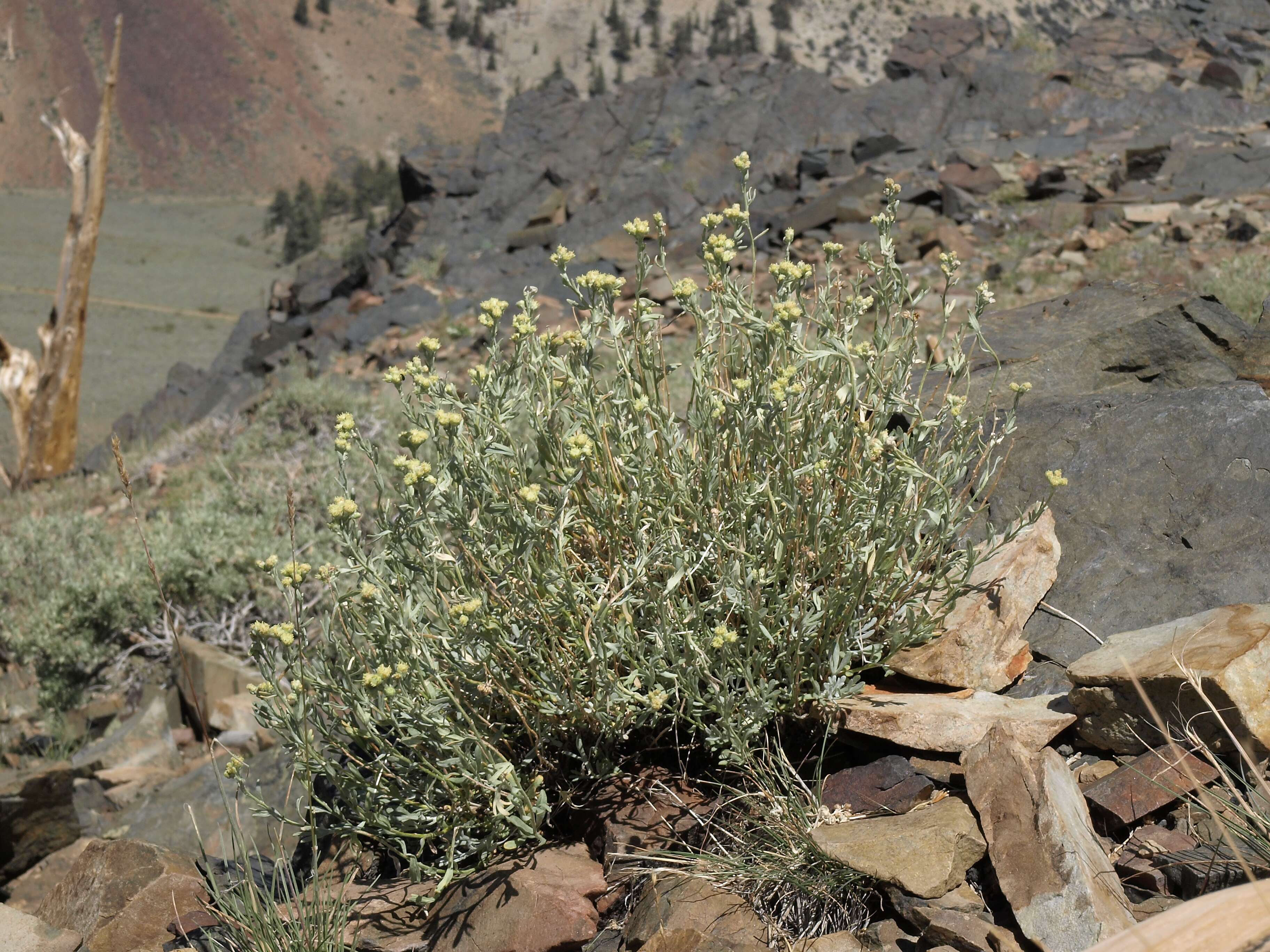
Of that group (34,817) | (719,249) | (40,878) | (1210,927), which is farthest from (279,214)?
(1210,927)

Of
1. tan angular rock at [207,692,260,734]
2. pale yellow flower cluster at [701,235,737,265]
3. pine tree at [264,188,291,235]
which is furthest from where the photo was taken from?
pine tree at [264,188,291,235]

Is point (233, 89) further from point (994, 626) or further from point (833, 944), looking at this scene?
point (833, 944)

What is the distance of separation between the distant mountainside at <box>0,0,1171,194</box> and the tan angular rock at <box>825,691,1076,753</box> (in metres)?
41.9

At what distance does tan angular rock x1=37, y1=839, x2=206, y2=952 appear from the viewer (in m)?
2.58

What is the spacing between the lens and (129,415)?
1275cm

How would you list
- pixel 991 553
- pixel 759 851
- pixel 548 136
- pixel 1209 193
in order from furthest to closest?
pixel 548 136 → pixel 1209 193 → pixel 991 553 → pixel 759 851

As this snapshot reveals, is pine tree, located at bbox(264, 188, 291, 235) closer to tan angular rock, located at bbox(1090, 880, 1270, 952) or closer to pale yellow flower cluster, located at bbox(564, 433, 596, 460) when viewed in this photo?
pale yellow flower cluster, located at bbox(564, 433, 596, 460)

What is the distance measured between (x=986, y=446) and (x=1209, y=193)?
8.16 meters

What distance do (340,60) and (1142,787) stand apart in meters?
58.3

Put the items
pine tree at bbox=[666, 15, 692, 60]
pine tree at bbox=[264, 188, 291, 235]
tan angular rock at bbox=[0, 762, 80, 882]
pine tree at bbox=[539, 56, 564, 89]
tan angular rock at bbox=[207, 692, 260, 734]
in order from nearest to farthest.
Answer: tan angular rock at bbox=[0, 762, 80, 882] < tan angular rock at bbox=[207, 692, 260, 734] < pine tree at bbox=[264, 188, 291, 235] < pine tree at bbox=[539, 56, 564, 89] < pine tree at bbox=[666, 15, 692, 60]

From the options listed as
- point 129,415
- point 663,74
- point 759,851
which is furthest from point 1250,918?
point 663,74

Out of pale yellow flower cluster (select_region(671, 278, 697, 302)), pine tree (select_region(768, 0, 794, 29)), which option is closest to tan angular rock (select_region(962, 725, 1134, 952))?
pale yellow flower cluster (select_region(671, 278, 697, 302))

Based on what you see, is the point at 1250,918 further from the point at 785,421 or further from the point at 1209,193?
the point at 1209,193

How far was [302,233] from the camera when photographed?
27.6 meters
